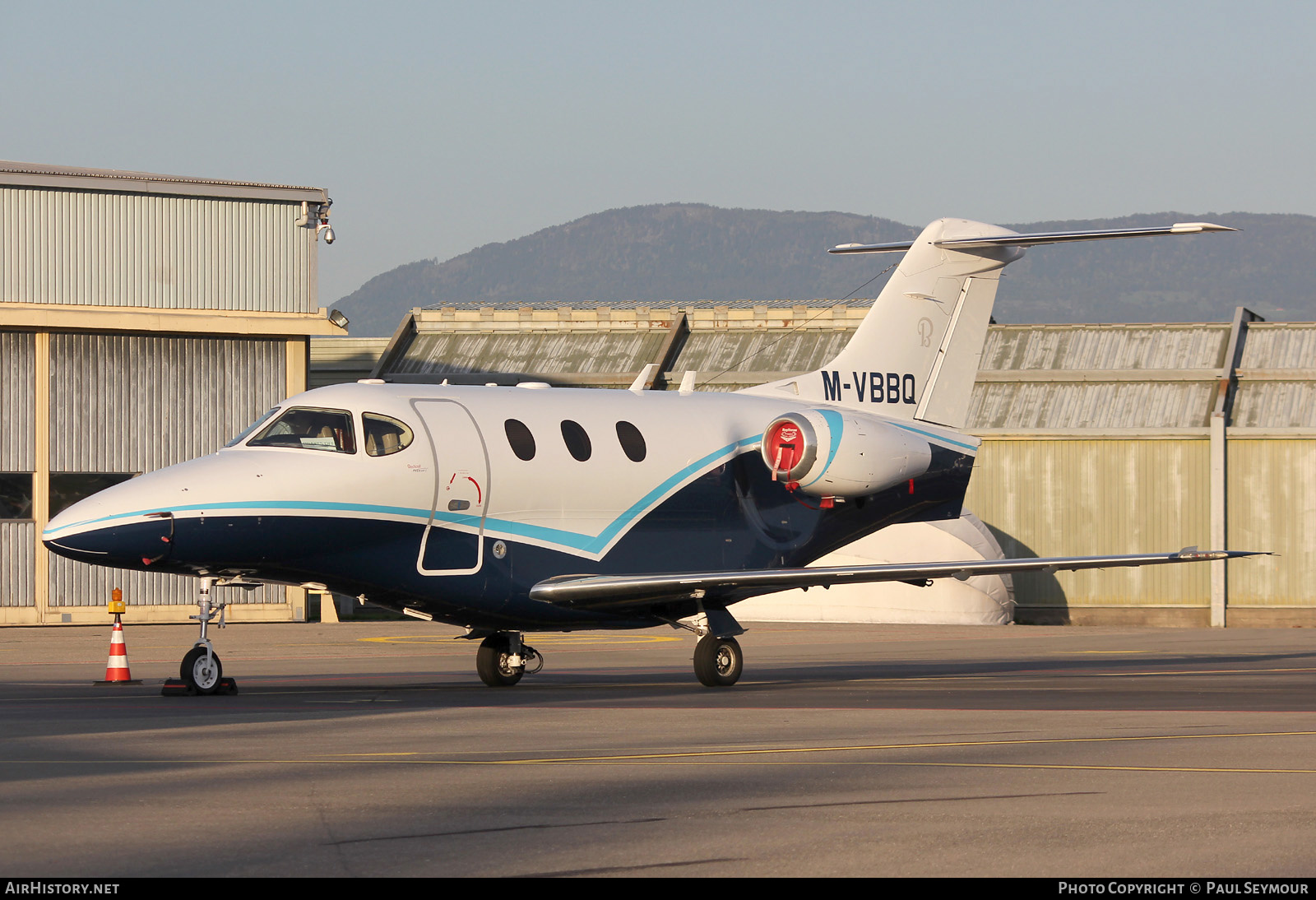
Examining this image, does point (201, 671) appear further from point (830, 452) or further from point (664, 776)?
point (830, 452)

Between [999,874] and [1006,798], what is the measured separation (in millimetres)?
2518

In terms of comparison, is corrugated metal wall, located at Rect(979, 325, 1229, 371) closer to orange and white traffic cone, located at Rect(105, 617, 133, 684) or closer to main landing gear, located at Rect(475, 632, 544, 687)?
main landing gear, located at Rect(475, 632, 544, 687)

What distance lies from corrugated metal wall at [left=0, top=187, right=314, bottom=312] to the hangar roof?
163 mm

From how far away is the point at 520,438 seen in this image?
2025 centimetres

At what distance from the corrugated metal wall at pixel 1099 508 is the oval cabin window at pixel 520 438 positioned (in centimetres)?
2805

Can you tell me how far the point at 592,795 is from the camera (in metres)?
10.4

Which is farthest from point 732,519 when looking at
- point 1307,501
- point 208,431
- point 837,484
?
point 1307,501

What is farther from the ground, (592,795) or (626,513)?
(626,513)

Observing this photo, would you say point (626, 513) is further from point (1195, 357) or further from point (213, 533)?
point (1195, 357)

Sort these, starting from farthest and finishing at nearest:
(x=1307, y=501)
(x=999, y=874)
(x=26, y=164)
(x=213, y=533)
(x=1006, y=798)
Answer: (x=1307, y=501), (x=26, y=164), (x=213, y=533), (x=1006, y=798), (x=999, y=874)

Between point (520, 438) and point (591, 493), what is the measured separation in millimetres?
1227

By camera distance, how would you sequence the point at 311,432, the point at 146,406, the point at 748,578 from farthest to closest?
the point at 146,406 < the point at 748,578 < the point at 311,432

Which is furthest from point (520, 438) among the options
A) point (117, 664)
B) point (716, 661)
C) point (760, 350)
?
point (760, 350)

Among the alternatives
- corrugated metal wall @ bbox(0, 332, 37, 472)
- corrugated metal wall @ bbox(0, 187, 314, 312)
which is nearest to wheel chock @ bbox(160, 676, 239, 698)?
corrugated metal wall @ bbox(0, 332, 37, 472)
